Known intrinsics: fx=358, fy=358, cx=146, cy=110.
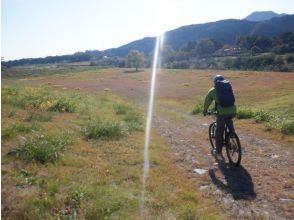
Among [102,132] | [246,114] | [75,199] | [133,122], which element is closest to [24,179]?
[75,199]

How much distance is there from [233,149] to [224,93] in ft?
5.93

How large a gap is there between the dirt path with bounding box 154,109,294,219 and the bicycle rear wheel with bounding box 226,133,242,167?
0.79 ft

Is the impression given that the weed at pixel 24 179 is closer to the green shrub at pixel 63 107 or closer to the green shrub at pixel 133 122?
the green shrub at pixel 133 122

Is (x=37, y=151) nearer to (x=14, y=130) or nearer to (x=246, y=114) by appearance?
(x=14, y=130)

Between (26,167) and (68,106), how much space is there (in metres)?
13.7

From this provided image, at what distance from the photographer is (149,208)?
7.72 metres

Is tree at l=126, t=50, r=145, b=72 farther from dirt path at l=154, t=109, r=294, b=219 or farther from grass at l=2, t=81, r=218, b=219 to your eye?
grass at l=2, t=81, r=218, b=219

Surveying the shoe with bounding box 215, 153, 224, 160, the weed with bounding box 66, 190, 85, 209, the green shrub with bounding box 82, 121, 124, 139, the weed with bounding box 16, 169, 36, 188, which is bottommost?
the shoe with bounding box 215, 153, 224, 160

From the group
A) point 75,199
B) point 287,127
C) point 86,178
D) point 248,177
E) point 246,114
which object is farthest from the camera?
point 246,114

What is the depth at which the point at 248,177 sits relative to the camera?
1022cm

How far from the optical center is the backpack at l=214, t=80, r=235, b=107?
11000 millimetres

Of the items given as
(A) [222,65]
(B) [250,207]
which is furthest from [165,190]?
(A) [222,65]

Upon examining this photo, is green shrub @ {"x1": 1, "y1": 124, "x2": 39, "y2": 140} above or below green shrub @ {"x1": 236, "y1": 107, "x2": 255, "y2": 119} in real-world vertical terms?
above

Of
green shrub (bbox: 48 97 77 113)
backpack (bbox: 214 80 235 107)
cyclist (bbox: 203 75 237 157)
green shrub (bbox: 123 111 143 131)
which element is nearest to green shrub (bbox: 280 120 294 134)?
cyclist (bbox: 203 75 237 157)
